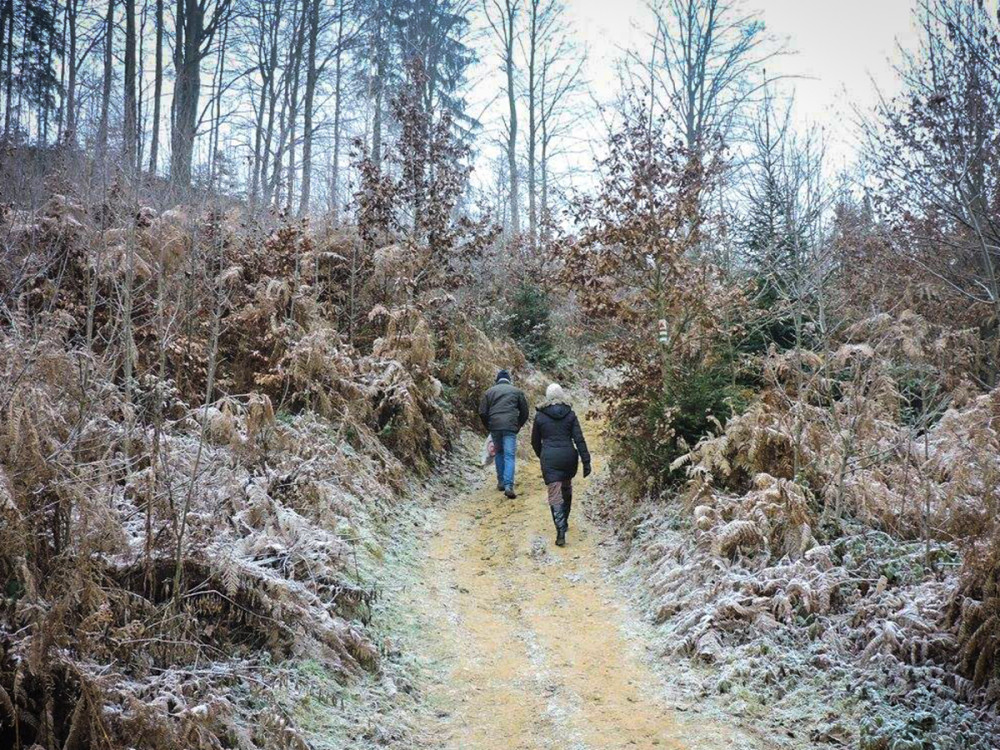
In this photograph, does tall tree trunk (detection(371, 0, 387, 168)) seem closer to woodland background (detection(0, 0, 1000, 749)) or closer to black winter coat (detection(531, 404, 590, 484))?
woodland background (detection(0, 0, 1000, 749))

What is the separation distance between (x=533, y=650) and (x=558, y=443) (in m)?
3.41

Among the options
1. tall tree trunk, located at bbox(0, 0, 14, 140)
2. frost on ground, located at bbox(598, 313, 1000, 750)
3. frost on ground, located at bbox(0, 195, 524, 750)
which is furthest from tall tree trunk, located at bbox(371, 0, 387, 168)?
frost on ground, located at bbox(598, 313, 1000, 750)

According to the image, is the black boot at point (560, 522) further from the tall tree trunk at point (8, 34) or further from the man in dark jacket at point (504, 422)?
the tall tree trunk at point (8, 34)

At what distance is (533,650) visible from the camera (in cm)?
606

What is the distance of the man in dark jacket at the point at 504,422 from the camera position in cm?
1069

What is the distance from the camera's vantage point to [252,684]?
14.9 feet

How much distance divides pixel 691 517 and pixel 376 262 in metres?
6.92

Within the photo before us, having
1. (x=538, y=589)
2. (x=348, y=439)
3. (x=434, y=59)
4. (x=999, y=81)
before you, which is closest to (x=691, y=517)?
(x=538, y=589)

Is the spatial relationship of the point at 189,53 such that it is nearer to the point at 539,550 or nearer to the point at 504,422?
the point at 504,422

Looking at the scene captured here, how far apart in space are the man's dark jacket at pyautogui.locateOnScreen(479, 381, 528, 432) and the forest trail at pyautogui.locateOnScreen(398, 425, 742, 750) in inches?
60.9

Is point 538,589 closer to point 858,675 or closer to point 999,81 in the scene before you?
point 858,675

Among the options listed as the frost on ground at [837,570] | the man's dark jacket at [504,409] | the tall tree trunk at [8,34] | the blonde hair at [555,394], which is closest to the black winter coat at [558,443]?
the blonde hair at [555,394]

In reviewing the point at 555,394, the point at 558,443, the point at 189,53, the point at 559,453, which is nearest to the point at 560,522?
the point at 559,453

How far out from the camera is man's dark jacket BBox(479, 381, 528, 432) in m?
10.7
